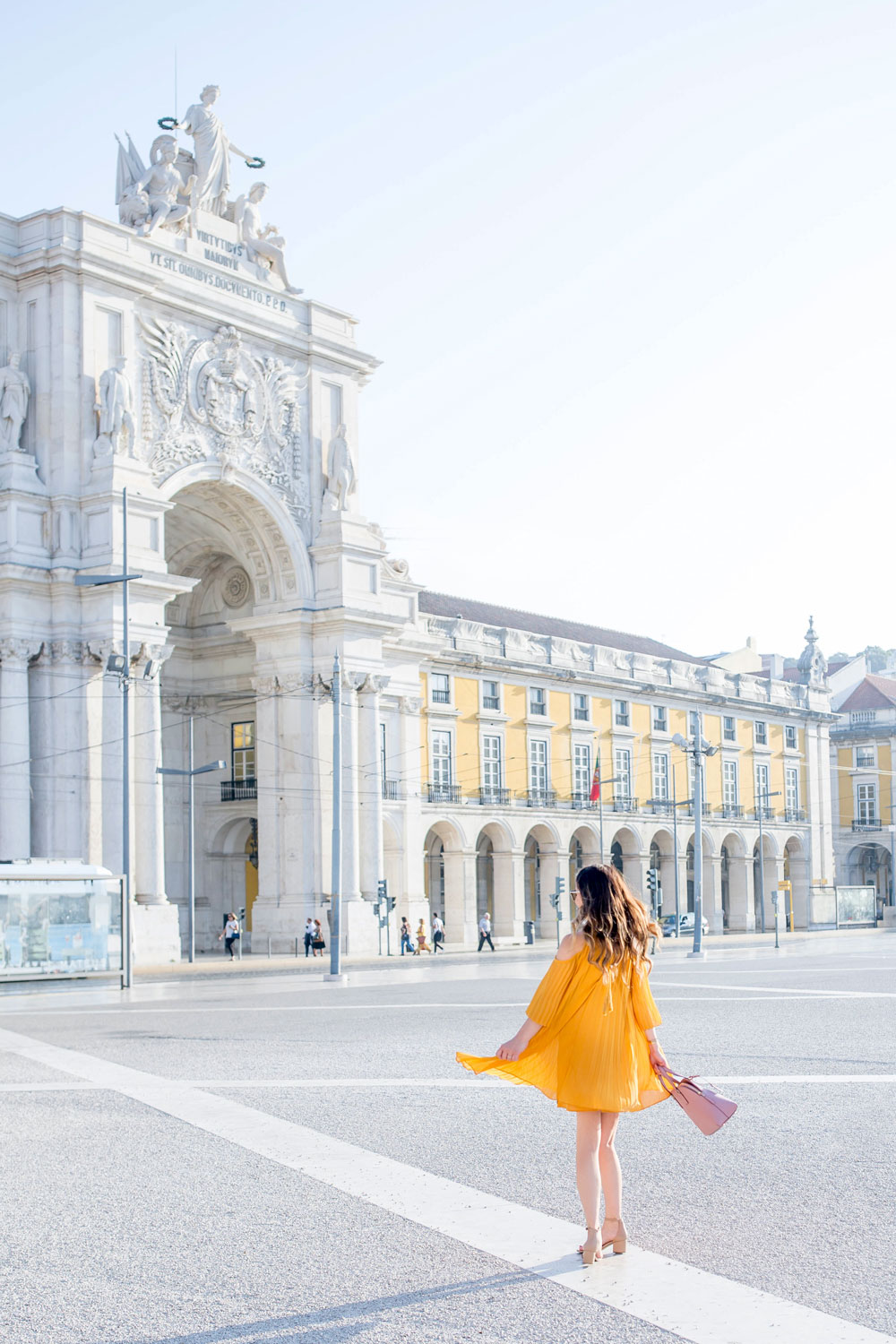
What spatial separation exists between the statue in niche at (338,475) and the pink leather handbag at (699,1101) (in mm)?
39696

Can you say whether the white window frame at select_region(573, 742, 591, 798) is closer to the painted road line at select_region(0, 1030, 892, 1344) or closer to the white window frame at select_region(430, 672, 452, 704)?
the white window frame at select_region(430, 672, 452, 704)

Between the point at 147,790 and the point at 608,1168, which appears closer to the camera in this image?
the point at 608,1168

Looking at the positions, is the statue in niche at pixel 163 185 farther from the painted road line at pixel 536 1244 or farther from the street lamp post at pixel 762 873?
the street lamp post at pixel 762 873

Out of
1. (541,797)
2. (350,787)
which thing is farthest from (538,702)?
(350,787)

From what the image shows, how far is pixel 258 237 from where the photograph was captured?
45812 millimetres

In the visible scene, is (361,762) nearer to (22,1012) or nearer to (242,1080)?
(22,1012)

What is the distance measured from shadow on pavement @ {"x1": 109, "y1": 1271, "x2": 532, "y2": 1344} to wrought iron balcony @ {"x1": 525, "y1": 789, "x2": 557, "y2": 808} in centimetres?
5538

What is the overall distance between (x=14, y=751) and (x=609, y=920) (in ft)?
107

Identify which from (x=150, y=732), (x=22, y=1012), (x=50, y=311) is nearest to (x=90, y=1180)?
(x=22, y=1012)

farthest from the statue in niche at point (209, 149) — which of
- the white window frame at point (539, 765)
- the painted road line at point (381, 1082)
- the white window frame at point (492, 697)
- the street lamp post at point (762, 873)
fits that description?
the street lamp post at point (762, 873)

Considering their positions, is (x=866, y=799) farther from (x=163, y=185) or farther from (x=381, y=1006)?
(x=381, y=1006)

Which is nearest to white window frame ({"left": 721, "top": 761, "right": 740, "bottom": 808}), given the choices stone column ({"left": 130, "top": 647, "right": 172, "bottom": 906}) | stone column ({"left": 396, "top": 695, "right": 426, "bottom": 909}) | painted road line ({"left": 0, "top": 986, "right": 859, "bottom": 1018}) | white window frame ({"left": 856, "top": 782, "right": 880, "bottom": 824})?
white window frame ({"left": 856, "top": 782, "right": 880, "bottom": 824})

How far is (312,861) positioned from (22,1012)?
21.2 meters

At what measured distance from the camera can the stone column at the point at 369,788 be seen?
45394mm
